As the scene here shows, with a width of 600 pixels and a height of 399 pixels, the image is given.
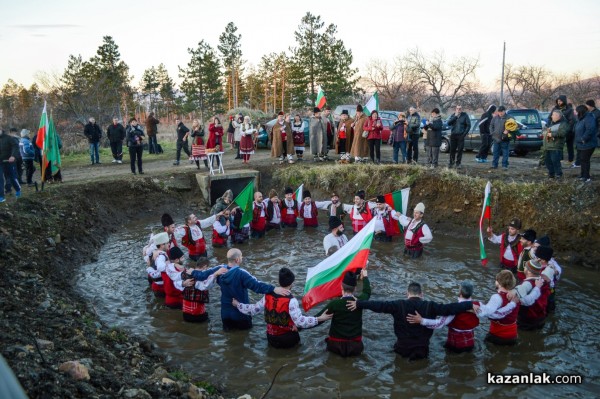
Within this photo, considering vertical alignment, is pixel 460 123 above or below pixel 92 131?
below

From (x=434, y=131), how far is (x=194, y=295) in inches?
423

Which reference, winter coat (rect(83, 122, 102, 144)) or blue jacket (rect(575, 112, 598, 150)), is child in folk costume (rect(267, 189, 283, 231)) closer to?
blue jacket (rect(575, 112, 598, 150))

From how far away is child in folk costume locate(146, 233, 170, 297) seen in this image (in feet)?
28.0

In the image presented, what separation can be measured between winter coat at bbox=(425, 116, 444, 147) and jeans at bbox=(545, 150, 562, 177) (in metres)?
3.41

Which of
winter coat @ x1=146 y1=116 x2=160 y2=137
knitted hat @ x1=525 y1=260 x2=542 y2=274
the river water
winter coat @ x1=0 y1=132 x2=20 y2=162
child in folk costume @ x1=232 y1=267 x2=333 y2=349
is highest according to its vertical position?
winter coat @ x1=146 y1=116 x2=160 y2=137

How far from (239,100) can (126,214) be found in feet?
182

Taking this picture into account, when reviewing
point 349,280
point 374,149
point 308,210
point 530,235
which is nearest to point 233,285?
point 349,280

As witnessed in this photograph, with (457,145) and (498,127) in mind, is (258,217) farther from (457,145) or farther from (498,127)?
(498,127)

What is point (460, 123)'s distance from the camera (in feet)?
50.1

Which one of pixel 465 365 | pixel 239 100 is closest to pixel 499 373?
pixel 465 365

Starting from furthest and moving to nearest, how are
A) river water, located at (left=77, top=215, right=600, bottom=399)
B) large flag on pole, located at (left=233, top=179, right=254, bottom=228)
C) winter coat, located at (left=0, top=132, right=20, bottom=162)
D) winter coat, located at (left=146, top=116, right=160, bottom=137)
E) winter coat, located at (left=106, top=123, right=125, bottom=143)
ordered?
winter coat, located at (left=146, top=116, right=160, bottom=137)
winter coat, located at (left=106, top=123, right=125, bottom=143)
winter coat, located at (left=0, top=132, right=20, bottom=162)
large flag on pole, located at (left=233, top=179, right=254, bottom=228)
river water, located at (left=77, top=215, right=600, bottom=399)

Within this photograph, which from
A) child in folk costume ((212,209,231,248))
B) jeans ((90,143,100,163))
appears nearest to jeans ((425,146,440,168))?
child in folk costume ((212,209,231,248))

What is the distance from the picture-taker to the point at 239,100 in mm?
69000

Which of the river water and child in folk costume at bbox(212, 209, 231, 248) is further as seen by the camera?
child in folk costume at bbox(212, 209, 231, 248)
